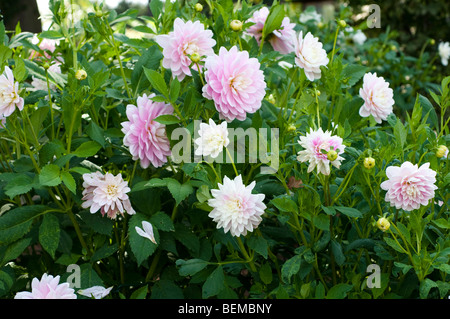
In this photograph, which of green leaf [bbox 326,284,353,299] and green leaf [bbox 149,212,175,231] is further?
green leaf [bbox 149,212,175,231]

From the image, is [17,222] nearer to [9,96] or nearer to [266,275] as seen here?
[9,96]

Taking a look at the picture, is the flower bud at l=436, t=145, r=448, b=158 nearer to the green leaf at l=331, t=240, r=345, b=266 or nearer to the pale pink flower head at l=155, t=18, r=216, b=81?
the green leaf at l=331, t=240, r=345, b=266

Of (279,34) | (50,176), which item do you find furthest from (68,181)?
(279,34)

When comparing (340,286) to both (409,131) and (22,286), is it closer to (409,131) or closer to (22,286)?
(409,131)

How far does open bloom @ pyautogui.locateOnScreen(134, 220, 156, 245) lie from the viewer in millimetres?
1080

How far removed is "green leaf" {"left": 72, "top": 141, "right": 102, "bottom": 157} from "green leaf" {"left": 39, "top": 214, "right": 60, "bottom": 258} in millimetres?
157

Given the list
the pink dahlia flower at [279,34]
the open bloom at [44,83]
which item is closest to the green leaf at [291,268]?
the pink dahlia flower at [279,34]

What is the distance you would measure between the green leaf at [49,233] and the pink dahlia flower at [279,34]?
0.66 meters

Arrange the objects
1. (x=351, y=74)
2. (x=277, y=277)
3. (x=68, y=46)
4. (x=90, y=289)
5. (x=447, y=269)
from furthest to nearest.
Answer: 1. (x=68, y=46)
2. (x=351, y=74)
3. (x=277, y=277)
4. (x=90, y=289)
5. (x=447, y=269)

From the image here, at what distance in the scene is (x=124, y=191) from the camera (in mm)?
1132

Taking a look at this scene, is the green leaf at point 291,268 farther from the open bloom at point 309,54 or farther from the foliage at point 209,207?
the open bloom at point 309,54

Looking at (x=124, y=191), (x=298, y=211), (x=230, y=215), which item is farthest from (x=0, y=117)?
(x=298, y=211)

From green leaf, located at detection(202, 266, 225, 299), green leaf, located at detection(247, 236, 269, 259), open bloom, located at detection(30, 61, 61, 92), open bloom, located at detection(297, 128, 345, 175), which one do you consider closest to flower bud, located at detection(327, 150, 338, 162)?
open bloom, located at detection(297, 128, 345, 175)

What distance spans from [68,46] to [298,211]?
833 mm
